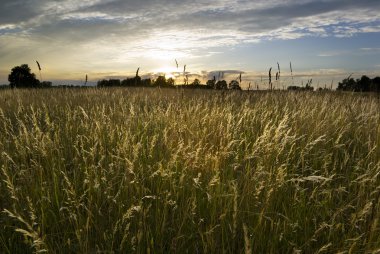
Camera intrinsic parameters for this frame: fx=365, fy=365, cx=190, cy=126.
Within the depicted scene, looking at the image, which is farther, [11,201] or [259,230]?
[11,201]

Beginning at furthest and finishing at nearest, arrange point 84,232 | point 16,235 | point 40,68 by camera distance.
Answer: point 40,68, point 16,235, point 84,232

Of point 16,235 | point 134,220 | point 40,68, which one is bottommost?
point 16,235

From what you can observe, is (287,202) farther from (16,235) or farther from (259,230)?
(16,235)

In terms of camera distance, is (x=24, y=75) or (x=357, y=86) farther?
(x=24, y=75)

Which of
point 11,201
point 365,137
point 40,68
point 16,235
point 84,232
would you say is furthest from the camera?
point 40,68

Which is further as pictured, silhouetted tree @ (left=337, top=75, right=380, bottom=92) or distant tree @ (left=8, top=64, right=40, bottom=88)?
distant tree @ (left=8, top=64, right=40, bottom=88)

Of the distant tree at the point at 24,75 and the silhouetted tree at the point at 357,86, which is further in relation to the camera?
the distant tree at the point at 24,75

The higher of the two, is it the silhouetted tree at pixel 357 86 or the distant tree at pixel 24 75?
the distant tree at pixel 24 75

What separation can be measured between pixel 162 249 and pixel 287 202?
1.22m

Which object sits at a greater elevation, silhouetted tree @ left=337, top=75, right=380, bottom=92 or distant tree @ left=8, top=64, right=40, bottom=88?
distant tree @ left=8, top=64, right=40, bottom=88

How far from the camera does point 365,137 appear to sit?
216 inches

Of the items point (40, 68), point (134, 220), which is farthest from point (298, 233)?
point (40, 68)

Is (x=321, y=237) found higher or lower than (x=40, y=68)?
lower

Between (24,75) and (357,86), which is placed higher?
(24,75)
